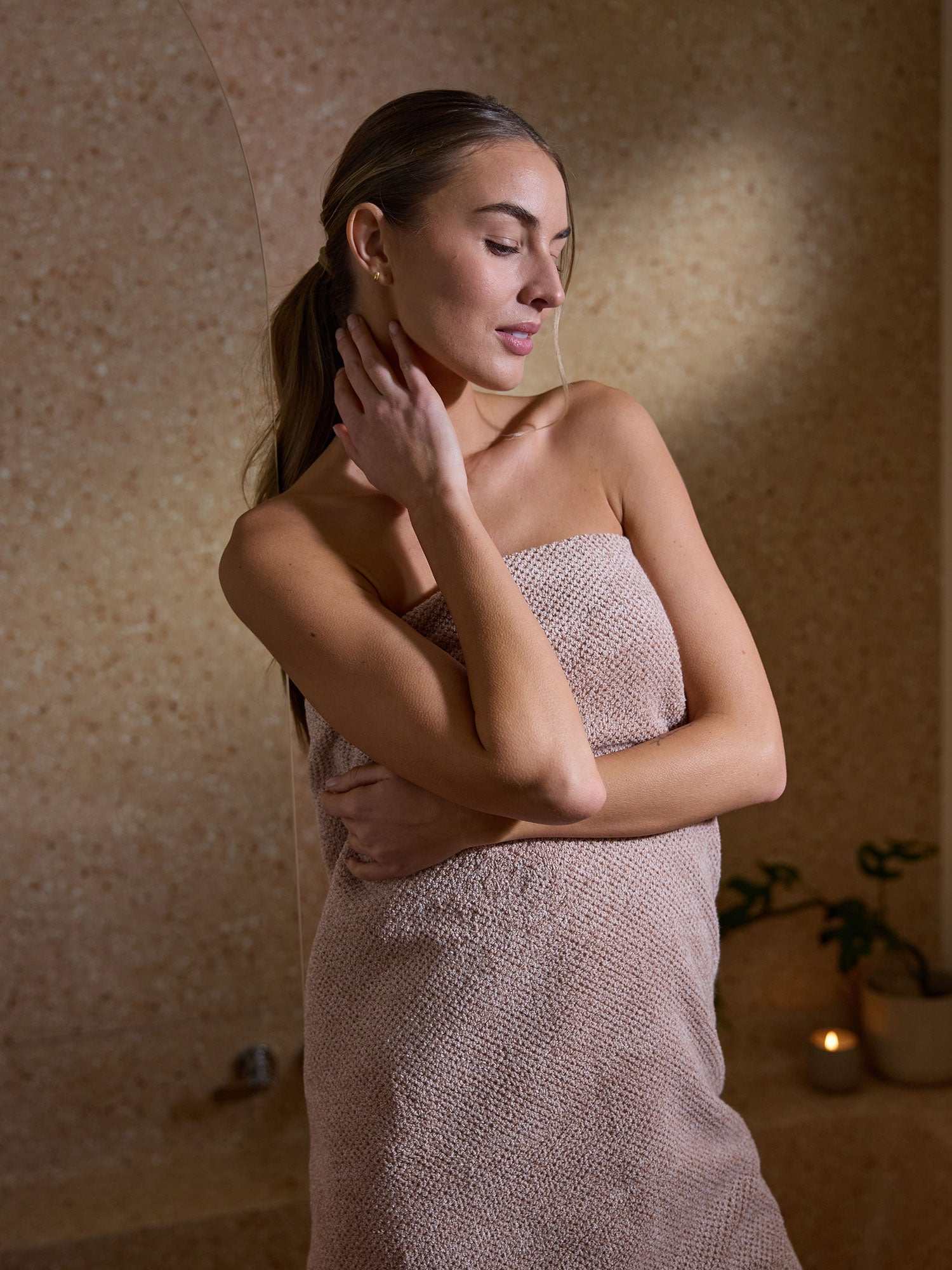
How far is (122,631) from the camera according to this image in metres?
1.20

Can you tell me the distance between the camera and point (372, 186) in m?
A: 0.98

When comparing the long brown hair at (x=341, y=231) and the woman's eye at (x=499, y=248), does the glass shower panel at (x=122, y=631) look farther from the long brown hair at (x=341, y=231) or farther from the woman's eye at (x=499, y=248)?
the woman's eye at (x=499, y=248)

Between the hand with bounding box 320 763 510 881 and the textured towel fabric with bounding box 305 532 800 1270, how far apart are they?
0.02 meters

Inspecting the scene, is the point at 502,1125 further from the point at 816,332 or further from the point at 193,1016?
the point at 816,332

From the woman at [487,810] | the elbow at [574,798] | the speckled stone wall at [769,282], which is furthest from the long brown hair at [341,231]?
the speckled stone wall at [769,282]

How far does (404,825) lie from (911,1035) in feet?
4.09

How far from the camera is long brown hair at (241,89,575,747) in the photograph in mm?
951

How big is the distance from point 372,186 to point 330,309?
138 millimetres

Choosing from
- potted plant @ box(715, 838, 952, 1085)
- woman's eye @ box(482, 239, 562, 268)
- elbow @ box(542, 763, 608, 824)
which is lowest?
potted plant @ box(715, 838, 952, 1085)

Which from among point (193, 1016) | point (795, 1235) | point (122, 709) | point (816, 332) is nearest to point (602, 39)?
point (816, 332)

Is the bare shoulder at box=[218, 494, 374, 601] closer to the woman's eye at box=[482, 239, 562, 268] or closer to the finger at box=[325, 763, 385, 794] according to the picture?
the finger at box=[325, 763, 385, 794]

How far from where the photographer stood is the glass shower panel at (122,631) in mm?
1154

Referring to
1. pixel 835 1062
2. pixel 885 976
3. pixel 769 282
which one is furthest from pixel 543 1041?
pixel 769 282

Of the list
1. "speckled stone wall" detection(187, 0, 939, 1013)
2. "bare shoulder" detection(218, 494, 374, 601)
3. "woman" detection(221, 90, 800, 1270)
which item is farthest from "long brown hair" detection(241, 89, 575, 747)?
"speckled stone wall" detection(187, 0, 939, 1013)
